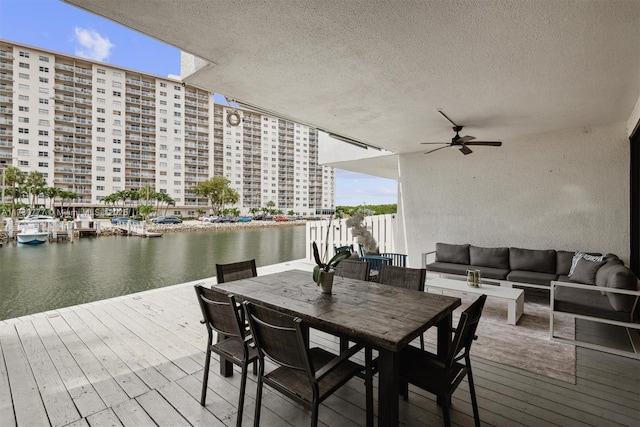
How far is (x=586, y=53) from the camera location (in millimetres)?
2398

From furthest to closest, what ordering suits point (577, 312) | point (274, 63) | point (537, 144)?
point (537, 144)
point (577, 312)
point (274, 63)

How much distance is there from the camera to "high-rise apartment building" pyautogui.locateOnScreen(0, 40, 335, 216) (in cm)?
3519

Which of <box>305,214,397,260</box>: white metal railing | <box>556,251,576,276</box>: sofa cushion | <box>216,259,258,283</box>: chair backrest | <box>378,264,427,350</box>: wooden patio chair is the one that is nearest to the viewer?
<box>378,264,427,350</box>: wooden patio chair

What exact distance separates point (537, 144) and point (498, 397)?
4694 mm

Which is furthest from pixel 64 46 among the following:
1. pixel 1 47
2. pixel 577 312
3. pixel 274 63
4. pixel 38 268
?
pixel 577 312

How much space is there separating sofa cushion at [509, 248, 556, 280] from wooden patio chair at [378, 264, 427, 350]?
322cm

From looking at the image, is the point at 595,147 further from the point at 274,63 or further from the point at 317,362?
the point at 317,362

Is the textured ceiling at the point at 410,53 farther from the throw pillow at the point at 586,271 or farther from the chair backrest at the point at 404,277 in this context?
the throw pillow at the point at 586,271

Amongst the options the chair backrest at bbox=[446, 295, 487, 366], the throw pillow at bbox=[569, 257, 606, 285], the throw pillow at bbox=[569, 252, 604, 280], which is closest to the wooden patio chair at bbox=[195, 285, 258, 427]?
the chair backrest at bbox=[446, 295, 487, 366]

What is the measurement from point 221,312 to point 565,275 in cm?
504

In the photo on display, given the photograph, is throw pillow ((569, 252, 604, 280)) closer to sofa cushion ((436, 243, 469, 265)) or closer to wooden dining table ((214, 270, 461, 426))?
sofa cushion ((436, 243, 469, 265))

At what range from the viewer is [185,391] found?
6.90ft

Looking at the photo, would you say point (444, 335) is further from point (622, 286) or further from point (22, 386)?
point (22, 386)

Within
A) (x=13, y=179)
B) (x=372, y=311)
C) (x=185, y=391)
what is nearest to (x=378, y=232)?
(x=372, y=311)
